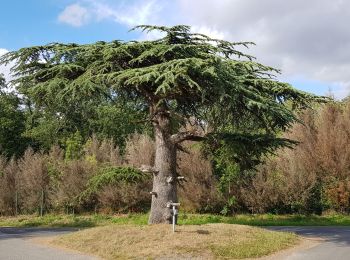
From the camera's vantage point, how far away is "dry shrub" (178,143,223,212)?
31.6 m

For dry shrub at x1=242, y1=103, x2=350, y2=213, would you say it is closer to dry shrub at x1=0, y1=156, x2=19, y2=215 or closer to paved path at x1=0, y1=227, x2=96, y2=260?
dry shrub at x1=0, y1=156, x2=19, y2=215

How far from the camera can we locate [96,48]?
1653cm

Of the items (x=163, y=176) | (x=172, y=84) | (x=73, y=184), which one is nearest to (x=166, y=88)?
(x=172, y=84)

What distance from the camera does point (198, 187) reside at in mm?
31781

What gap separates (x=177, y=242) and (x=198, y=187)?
18.4 m

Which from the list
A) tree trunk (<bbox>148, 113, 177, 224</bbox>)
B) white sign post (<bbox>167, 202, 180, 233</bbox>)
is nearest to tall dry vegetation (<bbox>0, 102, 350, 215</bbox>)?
tree trunk (<bbox>148, 113, 177, 224</bbox>)

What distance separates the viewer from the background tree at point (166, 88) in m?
15.6

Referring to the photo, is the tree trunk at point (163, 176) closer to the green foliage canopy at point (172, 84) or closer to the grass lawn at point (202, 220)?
the green foliage canopy at point (172, 84)

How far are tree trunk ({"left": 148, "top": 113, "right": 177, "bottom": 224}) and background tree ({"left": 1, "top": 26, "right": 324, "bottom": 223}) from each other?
0.04 metres

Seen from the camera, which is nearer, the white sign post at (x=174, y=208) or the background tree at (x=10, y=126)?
the white sign post at (x=174, y=208)

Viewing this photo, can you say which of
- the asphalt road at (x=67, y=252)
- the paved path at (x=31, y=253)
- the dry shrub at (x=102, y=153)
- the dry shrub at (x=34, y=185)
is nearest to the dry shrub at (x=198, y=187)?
the dry shrub at (x=102, y=153)

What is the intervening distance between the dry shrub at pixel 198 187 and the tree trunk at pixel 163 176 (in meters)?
14.0

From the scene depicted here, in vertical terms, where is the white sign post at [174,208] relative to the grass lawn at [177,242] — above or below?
above

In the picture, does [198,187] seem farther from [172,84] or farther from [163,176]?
[172,84]
